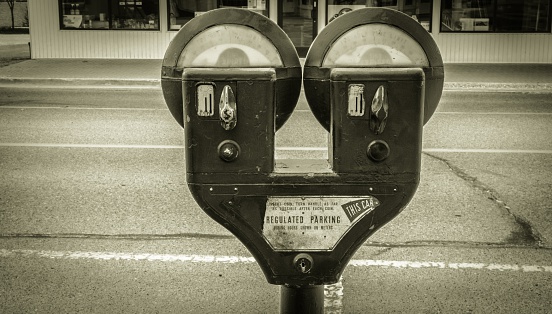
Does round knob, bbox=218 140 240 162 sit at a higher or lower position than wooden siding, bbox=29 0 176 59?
higher

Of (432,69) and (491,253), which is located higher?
(432,69)

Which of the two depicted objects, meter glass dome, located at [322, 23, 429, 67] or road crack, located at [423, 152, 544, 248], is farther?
road crack, located at [423, 152, 544, 248]

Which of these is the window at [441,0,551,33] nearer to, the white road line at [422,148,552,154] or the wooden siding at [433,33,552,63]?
the wooden siding at [433,33,552,63]

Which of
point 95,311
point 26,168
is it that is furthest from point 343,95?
point 26,168

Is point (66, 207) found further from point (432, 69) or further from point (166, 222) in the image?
point (432, 69)

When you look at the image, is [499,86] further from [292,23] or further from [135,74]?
[135,74]

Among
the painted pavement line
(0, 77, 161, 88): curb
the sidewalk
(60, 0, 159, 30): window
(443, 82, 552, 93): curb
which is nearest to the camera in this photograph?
the painted pavement line

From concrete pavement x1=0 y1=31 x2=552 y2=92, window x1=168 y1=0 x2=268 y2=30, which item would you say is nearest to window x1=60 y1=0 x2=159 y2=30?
window x1=168 y1=0 x2=268 y2=30

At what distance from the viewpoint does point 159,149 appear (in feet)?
24.3

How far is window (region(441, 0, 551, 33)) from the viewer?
15.6 m

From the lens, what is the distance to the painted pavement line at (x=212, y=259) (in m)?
4.33

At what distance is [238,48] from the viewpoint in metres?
2.57

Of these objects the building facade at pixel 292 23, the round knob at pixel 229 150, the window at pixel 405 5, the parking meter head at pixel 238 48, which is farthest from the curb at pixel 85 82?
the round knob at pixel 229 150

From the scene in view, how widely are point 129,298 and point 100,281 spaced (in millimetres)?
305
